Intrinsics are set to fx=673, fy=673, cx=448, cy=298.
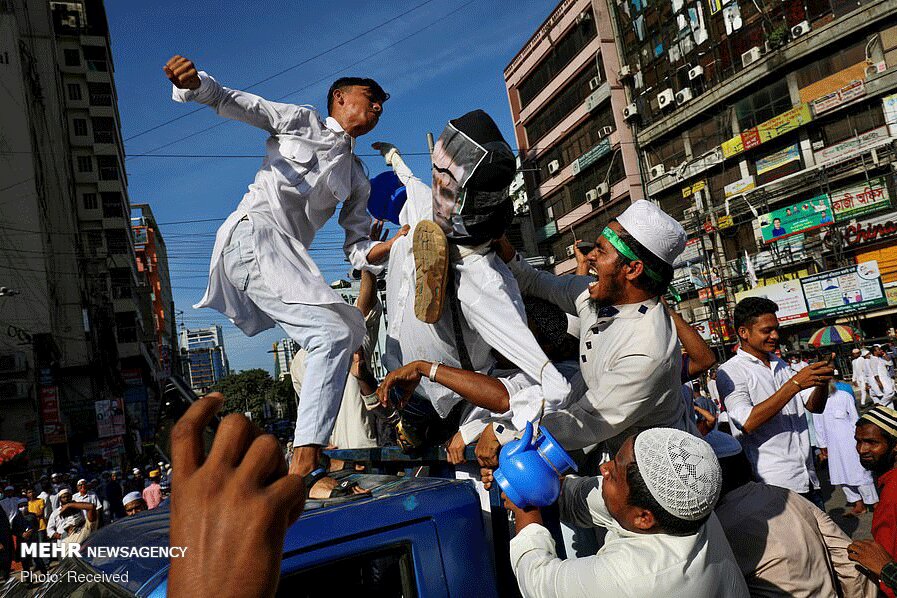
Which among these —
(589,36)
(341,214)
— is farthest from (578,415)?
(589,36)

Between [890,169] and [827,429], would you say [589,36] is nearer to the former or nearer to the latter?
[890,169]

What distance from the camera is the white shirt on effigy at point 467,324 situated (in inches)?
109

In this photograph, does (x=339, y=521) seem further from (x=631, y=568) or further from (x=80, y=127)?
(x=80, y=127)

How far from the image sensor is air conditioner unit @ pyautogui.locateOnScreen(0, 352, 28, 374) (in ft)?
92.7

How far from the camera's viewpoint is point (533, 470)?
78.4 inches

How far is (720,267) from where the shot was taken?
34.1m

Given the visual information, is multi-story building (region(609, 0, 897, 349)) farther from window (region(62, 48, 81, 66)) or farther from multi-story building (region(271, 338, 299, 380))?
window (region(62, 48, 81, 66))

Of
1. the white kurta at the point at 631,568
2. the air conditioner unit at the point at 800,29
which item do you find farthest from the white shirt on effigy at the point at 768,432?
the air conditioner unit at the point at 800,29

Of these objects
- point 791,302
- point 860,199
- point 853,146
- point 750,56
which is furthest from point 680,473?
point 750,56

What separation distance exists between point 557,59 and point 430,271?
45.7 metres

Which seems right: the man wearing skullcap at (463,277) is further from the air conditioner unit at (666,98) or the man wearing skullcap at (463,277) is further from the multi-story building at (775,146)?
the air conditioner unit at (666,98)

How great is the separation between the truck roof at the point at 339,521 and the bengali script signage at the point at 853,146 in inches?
1195

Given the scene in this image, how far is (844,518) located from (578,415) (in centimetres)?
751

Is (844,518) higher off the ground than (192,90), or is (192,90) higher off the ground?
(192,90)
